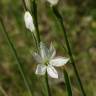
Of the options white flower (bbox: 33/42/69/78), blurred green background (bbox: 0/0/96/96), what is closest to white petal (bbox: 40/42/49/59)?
white flower (bbox: 33/42/69/78)

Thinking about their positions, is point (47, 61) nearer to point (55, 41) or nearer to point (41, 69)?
point (41, 69)

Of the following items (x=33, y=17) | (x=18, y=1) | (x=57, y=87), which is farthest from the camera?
(x=18, y=1)

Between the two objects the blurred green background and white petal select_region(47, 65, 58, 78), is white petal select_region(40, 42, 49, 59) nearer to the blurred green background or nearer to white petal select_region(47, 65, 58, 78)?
white petal select_region(47, 65, 58, 78)

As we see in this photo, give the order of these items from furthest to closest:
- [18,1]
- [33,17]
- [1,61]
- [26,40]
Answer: [18,1]
[26,40]
[1,61]
[33,17]

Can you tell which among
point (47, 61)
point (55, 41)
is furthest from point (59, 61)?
point (55, 41)

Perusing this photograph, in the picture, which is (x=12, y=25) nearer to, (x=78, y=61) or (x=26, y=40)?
(x=26, y=40)

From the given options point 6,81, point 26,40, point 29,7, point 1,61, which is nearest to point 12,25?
point 26,40
